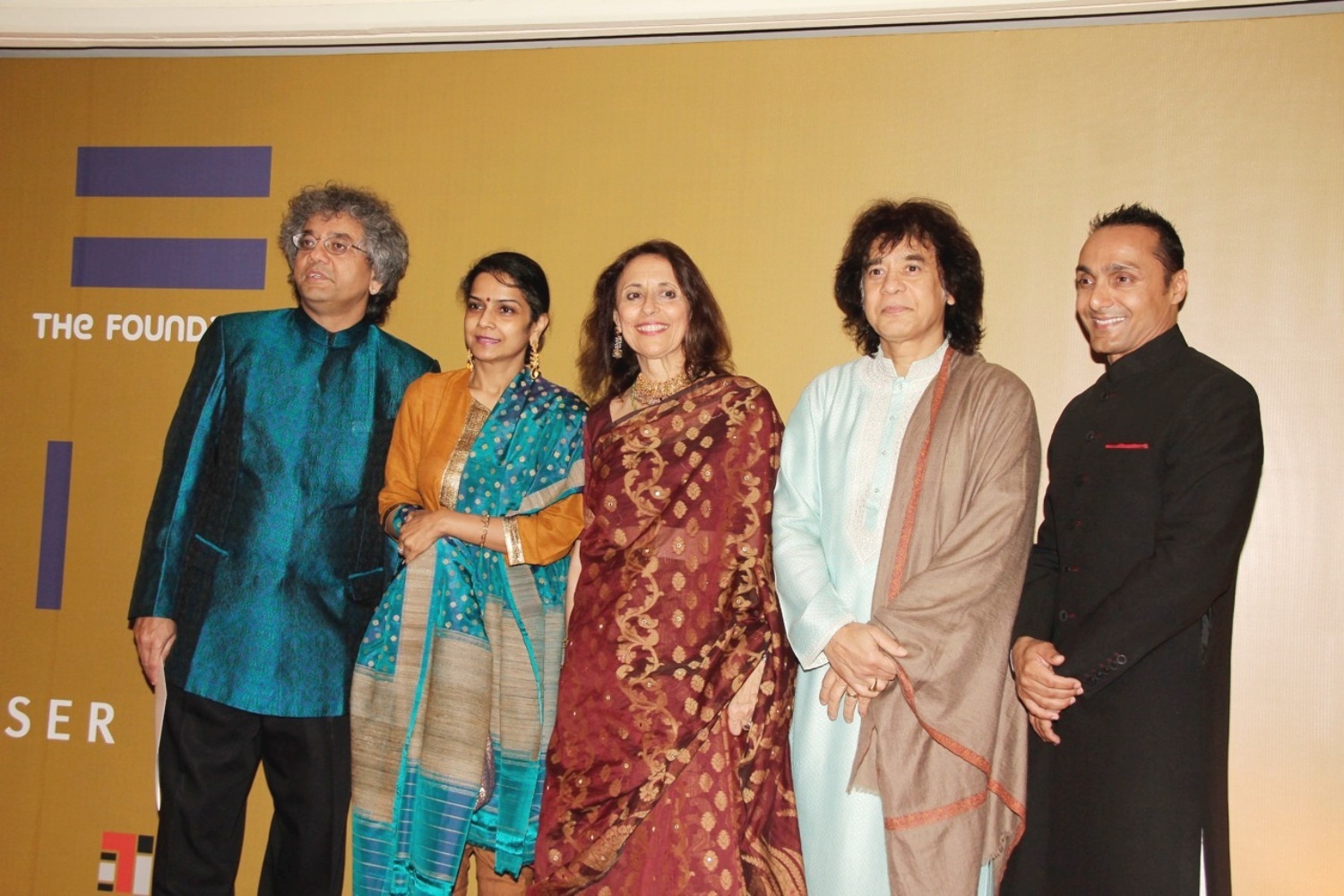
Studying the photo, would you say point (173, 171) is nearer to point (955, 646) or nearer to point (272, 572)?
point (272, 572)

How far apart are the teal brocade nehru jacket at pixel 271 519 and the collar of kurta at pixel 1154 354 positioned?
1.69 metres

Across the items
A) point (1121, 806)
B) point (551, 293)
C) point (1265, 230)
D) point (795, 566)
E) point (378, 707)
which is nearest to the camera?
point (1121, 806)

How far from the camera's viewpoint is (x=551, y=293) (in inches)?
115

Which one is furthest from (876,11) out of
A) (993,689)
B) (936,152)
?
(993,689)

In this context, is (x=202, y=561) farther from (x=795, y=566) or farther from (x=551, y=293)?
(x=795, y=566)

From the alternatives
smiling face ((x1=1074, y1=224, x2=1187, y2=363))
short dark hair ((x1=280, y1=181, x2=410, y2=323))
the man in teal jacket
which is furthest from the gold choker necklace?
smiling face ((x1=1074, y1=224, x2=1187, y2=363))

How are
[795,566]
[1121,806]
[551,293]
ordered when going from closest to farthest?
[1121,806] < [795,566] < [551,293]

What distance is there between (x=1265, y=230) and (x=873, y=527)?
54.1 inches

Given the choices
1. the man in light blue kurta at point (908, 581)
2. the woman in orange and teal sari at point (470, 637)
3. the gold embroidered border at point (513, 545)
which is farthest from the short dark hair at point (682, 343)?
the gold embroidered border at point (513, 545)

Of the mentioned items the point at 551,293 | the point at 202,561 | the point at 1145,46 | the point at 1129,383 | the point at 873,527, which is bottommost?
the point at 202,561

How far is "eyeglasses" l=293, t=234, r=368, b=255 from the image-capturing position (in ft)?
8.45

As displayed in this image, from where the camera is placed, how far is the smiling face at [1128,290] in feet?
6.97

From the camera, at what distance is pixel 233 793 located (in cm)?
245

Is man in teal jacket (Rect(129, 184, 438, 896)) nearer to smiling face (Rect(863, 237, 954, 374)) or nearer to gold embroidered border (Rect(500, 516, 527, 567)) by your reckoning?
gold embroidered border (Rect(500, 516, 527, 567))
